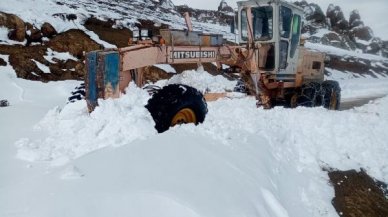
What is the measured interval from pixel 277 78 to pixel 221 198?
679cm

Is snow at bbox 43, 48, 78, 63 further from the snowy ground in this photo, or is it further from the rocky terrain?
the snowy ground

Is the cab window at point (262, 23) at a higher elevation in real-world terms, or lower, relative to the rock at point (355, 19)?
higher

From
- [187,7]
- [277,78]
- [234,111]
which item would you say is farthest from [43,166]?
[187,7]

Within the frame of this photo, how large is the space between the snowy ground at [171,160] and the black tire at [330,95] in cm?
283

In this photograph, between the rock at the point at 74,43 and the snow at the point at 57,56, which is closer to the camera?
the snow at the point at 57,56

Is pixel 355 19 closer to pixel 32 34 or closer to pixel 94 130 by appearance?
pixel 32 34

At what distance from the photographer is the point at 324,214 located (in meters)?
5.17

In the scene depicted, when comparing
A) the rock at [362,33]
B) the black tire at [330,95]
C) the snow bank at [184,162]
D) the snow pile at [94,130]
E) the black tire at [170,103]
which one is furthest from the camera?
the rock at [362,33]

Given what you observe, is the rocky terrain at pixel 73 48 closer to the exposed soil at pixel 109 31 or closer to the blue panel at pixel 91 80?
the exposed soil at pixel 109 31

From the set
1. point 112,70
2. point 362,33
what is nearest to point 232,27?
point 112,70

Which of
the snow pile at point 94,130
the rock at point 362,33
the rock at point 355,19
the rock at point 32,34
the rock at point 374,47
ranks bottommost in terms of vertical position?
the rock at point 374,47

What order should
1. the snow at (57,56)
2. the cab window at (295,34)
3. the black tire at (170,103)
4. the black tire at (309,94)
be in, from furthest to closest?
the snow at (57,56) < the black tire at (309,94) < the cab window at (295,34) < the black tire at (170,103)

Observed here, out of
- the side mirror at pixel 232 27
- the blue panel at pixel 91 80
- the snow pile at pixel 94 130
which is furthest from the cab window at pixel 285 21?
the blue panel at pixel 91 80

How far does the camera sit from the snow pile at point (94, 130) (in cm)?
481
